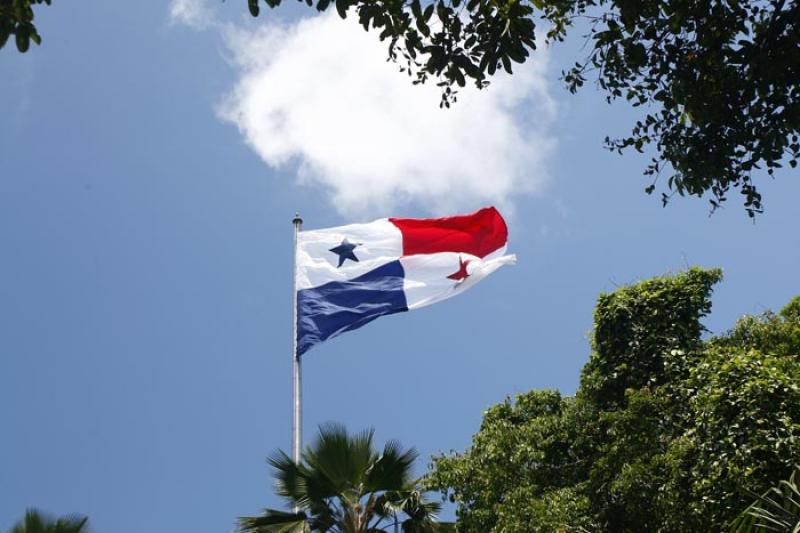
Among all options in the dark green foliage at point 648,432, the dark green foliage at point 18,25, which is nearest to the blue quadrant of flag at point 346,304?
the dark green foliage at point 648,432

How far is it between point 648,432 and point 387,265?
18.2ft

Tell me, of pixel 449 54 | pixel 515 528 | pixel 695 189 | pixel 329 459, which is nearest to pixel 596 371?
pixel 515 528

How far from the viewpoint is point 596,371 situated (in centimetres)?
1761

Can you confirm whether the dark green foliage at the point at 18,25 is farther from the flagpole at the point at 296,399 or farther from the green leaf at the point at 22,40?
the flagpole at the point at 296,399

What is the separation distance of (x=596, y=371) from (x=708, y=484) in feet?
13.9

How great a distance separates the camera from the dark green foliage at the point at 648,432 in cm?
1355

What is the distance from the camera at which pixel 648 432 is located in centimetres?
1560

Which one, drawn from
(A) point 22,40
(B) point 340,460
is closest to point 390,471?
(B) point 340,460

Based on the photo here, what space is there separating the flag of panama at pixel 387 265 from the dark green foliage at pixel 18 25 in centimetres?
1151

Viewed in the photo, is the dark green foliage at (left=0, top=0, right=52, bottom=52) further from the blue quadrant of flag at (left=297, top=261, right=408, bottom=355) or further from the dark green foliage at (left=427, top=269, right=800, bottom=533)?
the blue quadrant of flag at (left=297, top=261, right=408, bottom=355)

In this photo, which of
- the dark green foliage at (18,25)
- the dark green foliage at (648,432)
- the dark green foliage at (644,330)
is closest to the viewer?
the dark green foliage at (18,25)

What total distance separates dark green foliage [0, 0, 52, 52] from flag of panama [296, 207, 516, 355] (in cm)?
1151

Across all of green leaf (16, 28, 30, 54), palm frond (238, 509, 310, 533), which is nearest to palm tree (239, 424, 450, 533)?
palm frond (238, 509, 310, 533)

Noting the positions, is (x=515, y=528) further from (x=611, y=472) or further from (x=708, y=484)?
(x=708, y=484)
